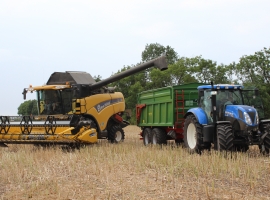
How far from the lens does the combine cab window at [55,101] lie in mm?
13992

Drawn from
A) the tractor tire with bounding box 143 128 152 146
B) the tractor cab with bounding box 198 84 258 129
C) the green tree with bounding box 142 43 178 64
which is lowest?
the tractor tire with bounding box 143 128 152 146

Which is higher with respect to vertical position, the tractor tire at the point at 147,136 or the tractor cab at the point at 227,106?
the tractor cab at the point at 227,106

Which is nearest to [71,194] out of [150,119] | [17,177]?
[17,177]

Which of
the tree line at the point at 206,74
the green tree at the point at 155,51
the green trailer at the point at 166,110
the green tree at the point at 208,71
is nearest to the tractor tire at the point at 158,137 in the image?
the green trailer at the point at 166,110

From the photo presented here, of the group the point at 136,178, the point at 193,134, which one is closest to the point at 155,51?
the point at 193,134

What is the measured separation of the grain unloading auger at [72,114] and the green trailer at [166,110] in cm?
91

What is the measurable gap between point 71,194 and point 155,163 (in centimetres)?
258

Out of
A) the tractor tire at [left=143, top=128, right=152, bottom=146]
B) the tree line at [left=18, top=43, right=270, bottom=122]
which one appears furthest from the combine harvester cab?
the tree line at [left=18, top=43, right=270, bottom=122]

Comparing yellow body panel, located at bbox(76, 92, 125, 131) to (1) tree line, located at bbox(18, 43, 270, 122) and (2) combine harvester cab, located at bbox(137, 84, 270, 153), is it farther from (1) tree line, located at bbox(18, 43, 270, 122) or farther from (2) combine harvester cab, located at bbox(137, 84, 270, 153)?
(1) tree line, located at bbox(18, 43, 270, 122)

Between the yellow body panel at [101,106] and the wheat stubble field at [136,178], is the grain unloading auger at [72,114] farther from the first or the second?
the wheat stubble field at [136,178]

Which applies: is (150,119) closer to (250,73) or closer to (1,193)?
(1,193)

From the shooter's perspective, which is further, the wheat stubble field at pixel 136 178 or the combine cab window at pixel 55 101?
the combine cab window at pixel 55 101

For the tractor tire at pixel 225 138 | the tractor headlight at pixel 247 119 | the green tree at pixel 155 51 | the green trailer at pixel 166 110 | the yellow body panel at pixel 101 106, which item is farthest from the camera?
the green tree at pixel 155 51

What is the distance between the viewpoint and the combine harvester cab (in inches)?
360
